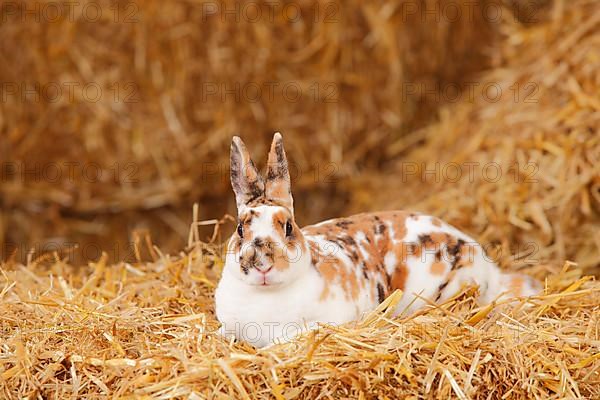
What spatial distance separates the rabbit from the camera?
2264mm

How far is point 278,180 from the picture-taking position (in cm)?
239

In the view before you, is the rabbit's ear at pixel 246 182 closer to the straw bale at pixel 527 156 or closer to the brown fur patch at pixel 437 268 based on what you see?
A: the brown fur patch at pixel 437 268

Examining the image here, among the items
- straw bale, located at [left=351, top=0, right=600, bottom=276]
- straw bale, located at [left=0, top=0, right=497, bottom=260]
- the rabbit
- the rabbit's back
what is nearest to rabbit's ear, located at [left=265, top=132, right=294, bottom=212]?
the rabbit

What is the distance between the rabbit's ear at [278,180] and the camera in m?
2.38

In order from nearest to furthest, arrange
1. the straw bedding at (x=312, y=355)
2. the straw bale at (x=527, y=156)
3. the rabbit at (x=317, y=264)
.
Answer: the straw bedding at (x=312, y=355) → the rabbit at (x=317, y=264) → the straw bale at (x=527, y=156)

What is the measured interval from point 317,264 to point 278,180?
25 cm

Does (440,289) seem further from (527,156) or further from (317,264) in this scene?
(527,156)

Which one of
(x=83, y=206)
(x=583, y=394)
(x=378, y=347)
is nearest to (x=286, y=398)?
(x=378, y=347)
